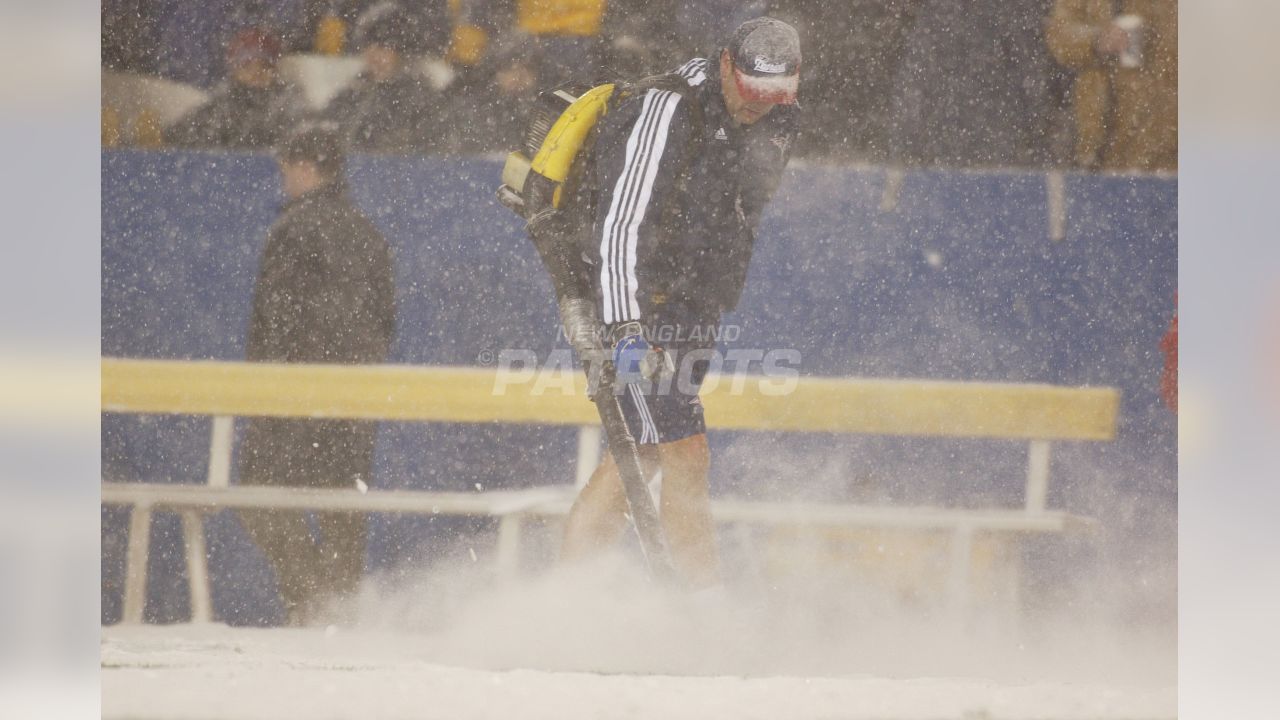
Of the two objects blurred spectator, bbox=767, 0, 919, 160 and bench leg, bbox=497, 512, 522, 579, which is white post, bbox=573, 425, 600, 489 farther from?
blurred spectator, bbox=767, 0, 919, 160

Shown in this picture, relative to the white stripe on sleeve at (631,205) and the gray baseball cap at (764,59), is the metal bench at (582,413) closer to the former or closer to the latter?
the white stripe on sleeve at (631,205)

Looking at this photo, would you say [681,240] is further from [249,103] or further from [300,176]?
[249,103]

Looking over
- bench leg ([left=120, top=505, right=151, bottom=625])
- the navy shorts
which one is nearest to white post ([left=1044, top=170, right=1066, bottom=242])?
the navy shorts

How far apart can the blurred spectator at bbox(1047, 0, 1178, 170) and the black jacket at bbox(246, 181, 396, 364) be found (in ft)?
5.25

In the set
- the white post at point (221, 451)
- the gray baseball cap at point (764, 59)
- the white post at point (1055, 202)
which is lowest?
the white post at point (221, 451)

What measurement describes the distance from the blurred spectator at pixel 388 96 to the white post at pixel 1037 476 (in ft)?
4.95

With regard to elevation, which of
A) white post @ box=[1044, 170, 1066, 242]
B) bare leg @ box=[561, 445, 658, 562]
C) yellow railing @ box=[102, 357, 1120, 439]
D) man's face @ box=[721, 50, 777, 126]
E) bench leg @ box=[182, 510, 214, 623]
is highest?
man's face @ box=[721, 50, 777, 126]

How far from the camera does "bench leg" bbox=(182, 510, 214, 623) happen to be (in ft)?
8.04

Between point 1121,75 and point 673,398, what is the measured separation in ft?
4.07

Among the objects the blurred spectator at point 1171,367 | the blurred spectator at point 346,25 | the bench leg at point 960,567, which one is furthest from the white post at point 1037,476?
the blurred spectator at point 346,25

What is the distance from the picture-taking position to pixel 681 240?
2.40m

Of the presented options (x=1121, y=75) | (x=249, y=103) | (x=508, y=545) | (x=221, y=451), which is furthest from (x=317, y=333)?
(x=1121, y=75)

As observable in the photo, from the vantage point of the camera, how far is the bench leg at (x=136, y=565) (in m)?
2.46

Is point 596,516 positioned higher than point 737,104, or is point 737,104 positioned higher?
point 737,104
